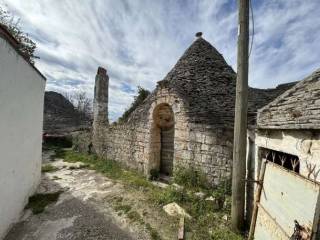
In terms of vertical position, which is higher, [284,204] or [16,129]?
→ [16,129]

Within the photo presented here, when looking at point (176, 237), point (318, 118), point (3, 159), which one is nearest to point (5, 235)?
point (3, 159)

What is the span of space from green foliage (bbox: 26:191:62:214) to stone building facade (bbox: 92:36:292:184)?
10.8 feet

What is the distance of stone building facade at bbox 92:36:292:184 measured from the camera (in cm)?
618

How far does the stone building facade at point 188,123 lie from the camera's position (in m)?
6.18

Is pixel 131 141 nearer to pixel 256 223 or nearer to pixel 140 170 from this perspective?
pixel 140 170

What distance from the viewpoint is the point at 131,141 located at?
894 centimetres

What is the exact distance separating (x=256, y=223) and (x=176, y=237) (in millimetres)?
1517

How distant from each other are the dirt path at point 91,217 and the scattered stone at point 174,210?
23 centimetres

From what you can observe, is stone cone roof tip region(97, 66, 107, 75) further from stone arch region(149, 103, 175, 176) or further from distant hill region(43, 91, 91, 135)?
distant hill region(43, 91, 91, 135)

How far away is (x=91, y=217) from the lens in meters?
4.80

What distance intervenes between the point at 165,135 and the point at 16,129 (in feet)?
16.3

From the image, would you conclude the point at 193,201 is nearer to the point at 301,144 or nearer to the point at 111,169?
the point at 301,144

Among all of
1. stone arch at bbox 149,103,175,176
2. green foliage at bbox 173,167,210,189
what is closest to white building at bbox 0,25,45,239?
stone arch at bbox 149,103,175,176

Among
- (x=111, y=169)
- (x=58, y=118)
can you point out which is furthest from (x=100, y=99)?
(x=58, y=118)
